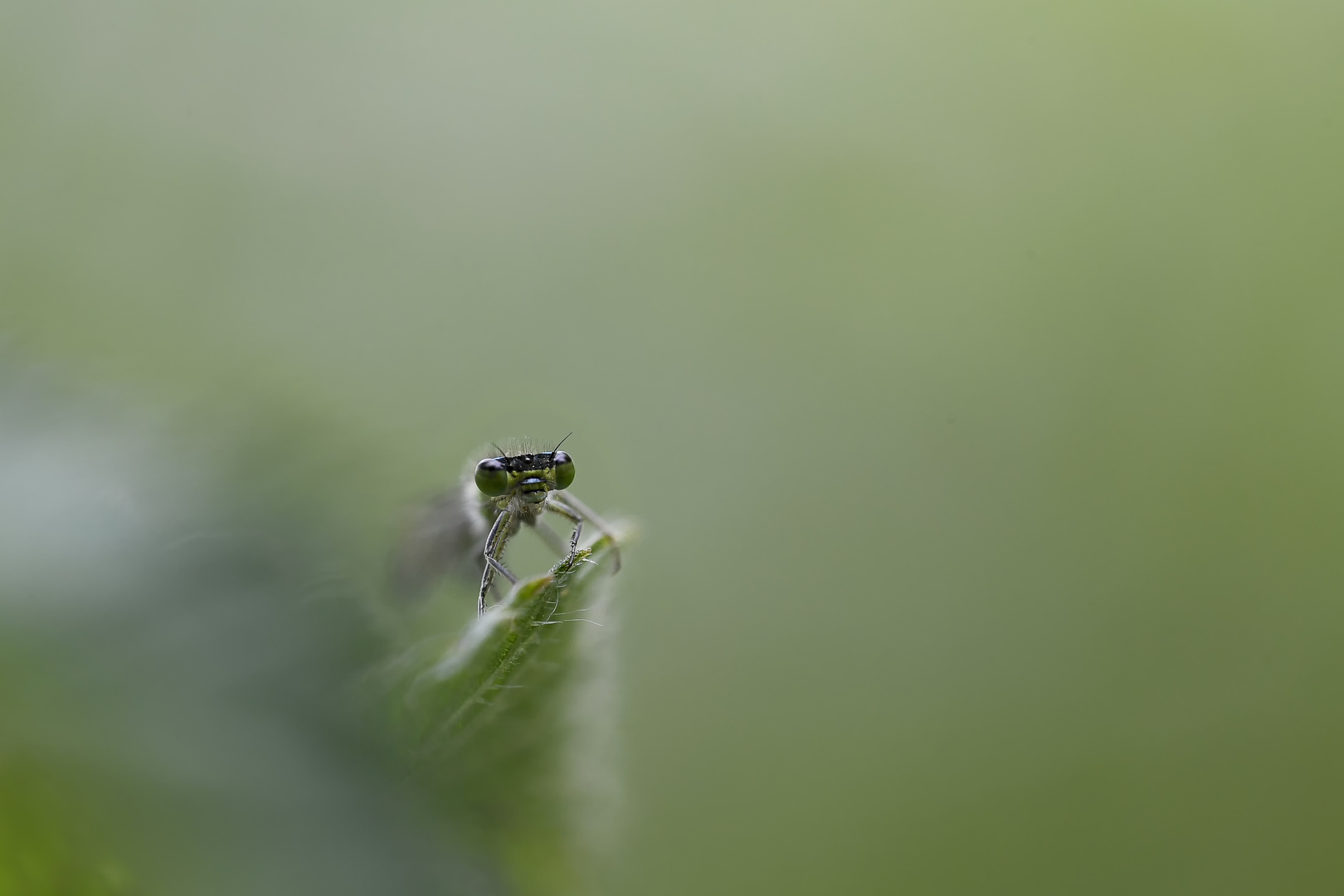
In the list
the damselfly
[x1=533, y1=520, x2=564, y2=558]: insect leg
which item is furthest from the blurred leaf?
[x1=533, y1=520, x2=564, y2=558]: insect leg

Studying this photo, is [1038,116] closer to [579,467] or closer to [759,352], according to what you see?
[759,352]

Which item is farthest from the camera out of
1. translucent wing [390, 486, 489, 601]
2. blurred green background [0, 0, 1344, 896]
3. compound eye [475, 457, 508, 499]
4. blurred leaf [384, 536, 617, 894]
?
blurred green background [0, 0, 1344, 896]

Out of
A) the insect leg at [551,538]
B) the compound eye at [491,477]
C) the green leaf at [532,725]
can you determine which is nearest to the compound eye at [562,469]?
the compound eye at [491,477]

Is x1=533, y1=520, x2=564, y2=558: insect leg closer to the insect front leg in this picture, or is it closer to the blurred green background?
the insect front leg

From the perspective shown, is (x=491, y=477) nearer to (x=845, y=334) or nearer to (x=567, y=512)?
(x=567, y=512)

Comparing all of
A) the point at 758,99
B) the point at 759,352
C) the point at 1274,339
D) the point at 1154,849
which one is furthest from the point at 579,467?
the point at 1274,339

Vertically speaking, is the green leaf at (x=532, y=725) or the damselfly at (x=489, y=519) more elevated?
the damselfly at (x=489, y=519)

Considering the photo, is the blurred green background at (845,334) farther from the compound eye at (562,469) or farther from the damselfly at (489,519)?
the compound eye at (562,469)

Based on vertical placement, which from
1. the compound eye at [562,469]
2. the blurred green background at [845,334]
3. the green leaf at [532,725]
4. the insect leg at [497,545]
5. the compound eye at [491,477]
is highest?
the blurred green background at [845,334]

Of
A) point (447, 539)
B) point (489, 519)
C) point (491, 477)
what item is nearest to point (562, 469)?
point (491, 477)
